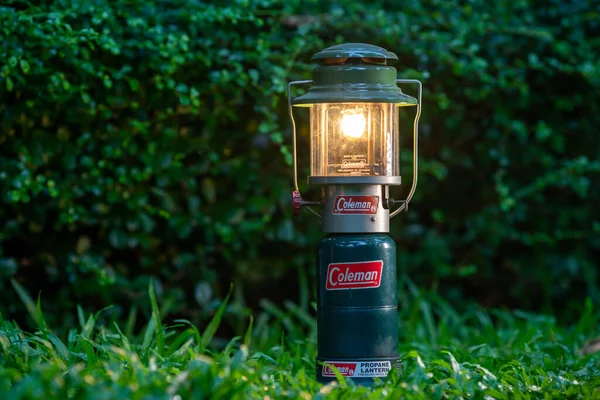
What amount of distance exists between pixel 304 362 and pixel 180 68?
1.58 metres

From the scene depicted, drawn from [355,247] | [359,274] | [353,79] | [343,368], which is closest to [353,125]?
[353,79]

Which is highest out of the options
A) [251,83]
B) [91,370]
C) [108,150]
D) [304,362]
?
[251,83]

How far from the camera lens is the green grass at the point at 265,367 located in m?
2.38

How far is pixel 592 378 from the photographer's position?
121 inches

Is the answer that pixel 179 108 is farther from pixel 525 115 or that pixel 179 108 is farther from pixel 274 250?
pixel 525 115

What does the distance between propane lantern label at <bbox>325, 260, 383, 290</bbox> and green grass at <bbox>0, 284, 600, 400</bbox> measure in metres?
0.37

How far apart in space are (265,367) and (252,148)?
1543 millimetres

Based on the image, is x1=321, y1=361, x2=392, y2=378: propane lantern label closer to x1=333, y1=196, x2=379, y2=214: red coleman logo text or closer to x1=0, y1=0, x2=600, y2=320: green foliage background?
x1=333, y1=196, x2=379, y2=214: red coleman logo text

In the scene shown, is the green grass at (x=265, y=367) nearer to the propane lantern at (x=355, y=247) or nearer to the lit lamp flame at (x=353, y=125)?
the propane lantern at (x=355, y=247)

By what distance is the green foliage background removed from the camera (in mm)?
3635

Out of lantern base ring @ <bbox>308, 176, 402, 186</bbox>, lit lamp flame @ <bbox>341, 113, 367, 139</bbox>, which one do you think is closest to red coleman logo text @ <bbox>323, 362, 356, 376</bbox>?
lantern base ring @ <bbox>308, 176, 402, 186</bbox>

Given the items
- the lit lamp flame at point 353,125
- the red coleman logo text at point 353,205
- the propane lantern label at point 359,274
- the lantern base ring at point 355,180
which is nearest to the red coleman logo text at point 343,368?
the propane lantern label at point 359,274

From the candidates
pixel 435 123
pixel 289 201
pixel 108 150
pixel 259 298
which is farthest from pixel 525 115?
pixel 108 150

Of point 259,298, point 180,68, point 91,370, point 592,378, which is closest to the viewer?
point 91,370
